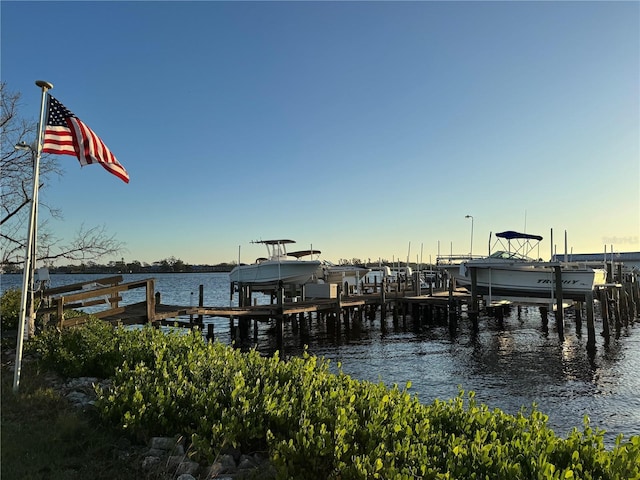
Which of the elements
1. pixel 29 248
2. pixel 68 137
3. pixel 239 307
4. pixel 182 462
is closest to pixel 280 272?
pixel 239 307

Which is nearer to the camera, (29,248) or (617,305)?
(29,248)

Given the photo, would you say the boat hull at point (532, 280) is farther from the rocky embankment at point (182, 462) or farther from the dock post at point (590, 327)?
the rocky embankment at point (182, 462)

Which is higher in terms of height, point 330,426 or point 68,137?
point 68,137

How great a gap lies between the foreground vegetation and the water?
4.55m

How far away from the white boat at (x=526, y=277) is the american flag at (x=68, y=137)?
64.0 ft

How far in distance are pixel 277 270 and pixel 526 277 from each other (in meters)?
14.1

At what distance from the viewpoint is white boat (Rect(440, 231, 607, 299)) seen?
21875 mm

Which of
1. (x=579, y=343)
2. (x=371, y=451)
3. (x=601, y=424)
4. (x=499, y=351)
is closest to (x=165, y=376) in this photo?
(x=371, y=451)

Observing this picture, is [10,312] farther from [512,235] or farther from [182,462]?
[512,235]

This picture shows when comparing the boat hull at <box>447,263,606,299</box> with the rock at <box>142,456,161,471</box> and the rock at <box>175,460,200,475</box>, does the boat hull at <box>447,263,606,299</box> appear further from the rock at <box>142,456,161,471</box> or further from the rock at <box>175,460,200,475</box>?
the rock at <box>142,456,161,471</box>

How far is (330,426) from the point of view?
16.0 feet

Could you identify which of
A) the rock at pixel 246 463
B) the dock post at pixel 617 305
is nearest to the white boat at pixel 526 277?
the dock post at pixel 617 305

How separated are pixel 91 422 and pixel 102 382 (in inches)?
79.2

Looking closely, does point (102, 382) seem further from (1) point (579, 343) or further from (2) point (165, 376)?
(1) point (579, 343)
